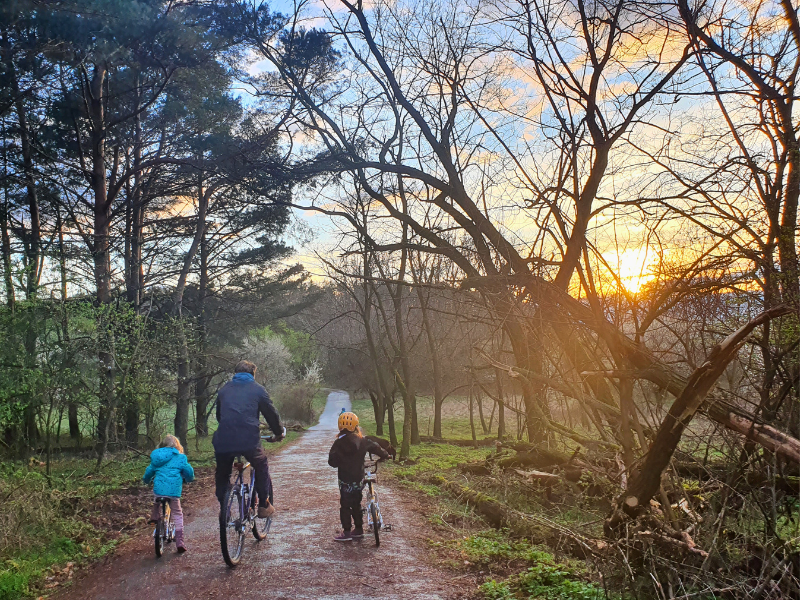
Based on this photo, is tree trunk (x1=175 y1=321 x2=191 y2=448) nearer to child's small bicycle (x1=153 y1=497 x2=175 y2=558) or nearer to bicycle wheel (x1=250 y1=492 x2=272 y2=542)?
bicycle wheel (x1=250 y1=492 x2=272 y2=542)

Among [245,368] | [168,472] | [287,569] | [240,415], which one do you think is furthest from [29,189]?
[287,569]

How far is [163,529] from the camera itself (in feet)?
25.0

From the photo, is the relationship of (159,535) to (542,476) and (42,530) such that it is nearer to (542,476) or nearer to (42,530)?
(42,530)

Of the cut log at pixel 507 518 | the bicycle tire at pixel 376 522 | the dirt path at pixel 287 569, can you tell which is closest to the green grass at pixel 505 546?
the cut log at pixel 507 518

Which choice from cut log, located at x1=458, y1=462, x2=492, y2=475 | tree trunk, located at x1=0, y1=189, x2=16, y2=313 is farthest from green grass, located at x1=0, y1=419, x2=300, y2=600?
cut log, located at x1=458, y1=462, x2=492, y2=475

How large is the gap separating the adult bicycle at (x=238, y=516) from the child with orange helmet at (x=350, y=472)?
89 cm

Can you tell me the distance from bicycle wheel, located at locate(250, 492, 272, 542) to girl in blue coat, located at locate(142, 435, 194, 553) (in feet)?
2.80

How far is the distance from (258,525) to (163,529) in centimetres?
123

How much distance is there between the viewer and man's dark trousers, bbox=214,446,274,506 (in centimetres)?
708

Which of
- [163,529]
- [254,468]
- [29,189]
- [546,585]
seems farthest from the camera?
[29,189]

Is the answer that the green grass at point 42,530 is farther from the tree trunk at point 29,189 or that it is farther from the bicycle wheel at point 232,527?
the tree trunk at point 29,189

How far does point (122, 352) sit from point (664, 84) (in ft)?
43.8

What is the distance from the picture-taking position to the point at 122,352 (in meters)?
15.5

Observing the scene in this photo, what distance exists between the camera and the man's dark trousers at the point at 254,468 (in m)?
7.08
